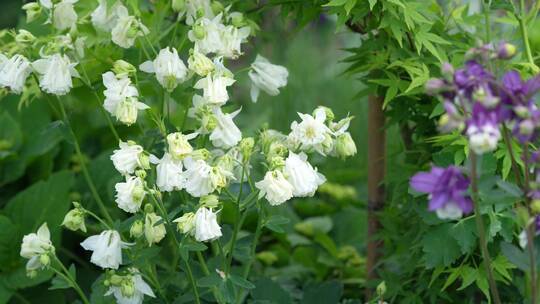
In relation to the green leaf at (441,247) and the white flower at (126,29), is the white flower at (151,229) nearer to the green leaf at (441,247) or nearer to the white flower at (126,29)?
the white flower at (126,29)

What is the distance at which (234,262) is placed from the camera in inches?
107

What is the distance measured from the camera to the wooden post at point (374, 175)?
7.21 ft

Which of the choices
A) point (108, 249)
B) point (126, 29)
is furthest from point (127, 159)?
point (126, 29)

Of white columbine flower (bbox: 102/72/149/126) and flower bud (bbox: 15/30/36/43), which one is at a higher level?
flower bud (bbox: 15/30/36/43)

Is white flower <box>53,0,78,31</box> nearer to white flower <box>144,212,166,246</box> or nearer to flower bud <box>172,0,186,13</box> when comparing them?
flower bud <box>172,0,186,13</box>

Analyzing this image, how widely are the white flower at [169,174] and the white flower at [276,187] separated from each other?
0.48 feet

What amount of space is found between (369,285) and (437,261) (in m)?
0.30

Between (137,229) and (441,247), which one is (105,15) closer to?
(137,229)

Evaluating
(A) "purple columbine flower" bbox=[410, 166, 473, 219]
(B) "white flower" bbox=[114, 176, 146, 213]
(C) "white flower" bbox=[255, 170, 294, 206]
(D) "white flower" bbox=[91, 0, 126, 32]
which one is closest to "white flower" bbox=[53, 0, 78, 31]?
(D) "white flower" bbox=[91, 0, 126, 32]

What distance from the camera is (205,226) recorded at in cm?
150

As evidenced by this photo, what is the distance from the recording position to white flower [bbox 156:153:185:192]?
5.06 ft

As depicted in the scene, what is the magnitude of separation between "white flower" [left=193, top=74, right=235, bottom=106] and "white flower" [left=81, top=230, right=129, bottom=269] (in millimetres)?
295

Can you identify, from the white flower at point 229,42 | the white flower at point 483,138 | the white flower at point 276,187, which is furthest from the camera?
the white flower at point 229,42

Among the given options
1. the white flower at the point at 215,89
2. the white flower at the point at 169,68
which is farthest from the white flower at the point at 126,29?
the white flower at the point at 215,89
